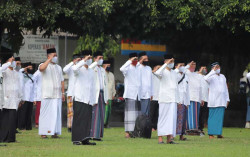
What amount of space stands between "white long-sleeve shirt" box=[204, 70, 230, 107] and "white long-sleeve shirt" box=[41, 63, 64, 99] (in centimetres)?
421

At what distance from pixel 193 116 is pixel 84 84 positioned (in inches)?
271

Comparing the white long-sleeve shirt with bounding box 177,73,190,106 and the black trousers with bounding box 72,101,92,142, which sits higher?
the white long-sleeve shirt with bounding box 177,73,190,106

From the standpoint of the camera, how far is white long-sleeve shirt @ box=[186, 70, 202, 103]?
952 inches

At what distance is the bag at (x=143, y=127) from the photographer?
20531 millimetres

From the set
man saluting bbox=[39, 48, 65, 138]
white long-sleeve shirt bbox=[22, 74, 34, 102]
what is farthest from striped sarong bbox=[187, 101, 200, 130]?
white long-sleeve shirt bbox=[22, 74, 34, 102]

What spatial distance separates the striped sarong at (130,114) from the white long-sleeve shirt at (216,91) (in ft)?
6.72

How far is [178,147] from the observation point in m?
17.1

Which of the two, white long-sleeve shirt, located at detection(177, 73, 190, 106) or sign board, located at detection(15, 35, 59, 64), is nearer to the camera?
white long-sleeve shirt, located at detection(177, 73, 190, 106)

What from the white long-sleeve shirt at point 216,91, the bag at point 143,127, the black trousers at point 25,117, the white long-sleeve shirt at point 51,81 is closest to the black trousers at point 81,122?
the white long-sleeve shirt at point 51,81

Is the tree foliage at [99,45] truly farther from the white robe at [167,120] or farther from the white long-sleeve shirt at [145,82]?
the white robe at [167,120]

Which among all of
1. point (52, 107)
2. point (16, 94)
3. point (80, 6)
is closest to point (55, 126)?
point (52, 107)

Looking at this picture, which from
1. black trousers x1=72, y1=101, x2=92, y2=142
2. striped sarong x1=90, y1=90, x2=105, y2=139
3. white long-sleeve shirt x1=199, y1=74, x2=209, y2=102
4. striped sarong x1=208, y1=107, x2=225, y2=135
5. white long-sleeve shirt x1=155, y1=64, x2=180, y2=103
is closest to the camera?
black trousers x1=72, y1=101, x2=92, y2=142

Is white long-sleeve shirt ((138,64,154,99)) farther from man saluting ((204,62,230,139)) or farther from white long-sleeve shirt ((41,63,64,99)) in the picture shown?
white long-sleeve shirt ((41,63,64,99))

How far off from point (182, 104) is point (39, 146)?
16.1 ft
